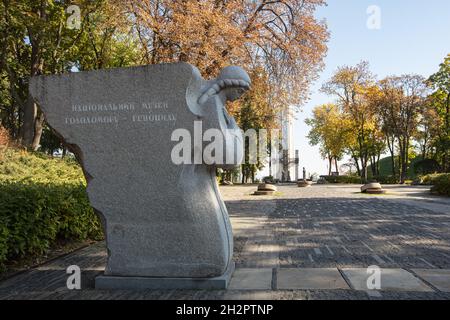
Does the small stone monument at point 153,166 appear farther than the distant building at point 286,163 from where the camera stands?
No

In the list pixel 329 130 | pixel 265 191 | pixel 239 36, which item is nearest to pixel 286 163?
pixel 329 130

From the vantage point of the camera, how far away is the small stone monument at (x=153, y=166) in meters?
4.80

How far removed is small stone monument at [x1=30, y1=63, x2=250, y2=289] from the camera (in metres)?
4.80

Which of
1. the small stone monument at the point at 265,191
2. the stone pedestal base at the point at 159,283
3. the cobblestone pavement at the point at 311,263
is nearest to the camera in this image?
the cobblestone pavement at the point at 311,263

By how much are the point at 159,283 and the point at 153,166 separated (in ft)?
4.70

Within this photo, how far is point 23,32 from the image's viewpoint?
24594 mm

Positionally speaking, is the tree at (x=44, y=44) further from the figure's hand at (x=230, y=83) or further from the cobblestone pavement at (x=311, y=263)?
the figure's hand at (x=230, y=83)

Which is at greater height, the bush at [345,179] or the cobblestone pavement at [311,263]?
the bush at [345,179]

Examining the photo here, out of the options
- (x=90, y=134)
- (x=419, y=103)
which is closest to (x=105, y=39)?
(x=90, y=134)

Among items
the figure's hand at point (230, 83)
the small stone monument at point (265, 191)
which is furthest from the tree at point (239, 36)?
the figure's hand at point (230, 83)

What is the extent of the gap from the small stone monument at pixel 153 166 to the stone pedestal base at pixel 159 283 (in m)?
0.01

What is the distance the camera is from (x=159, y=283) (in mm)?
4766

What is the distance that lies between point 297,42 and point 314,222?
11768 millimetres

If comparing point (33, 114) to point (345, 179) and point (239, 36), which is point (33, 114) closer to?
point (239, 36)
